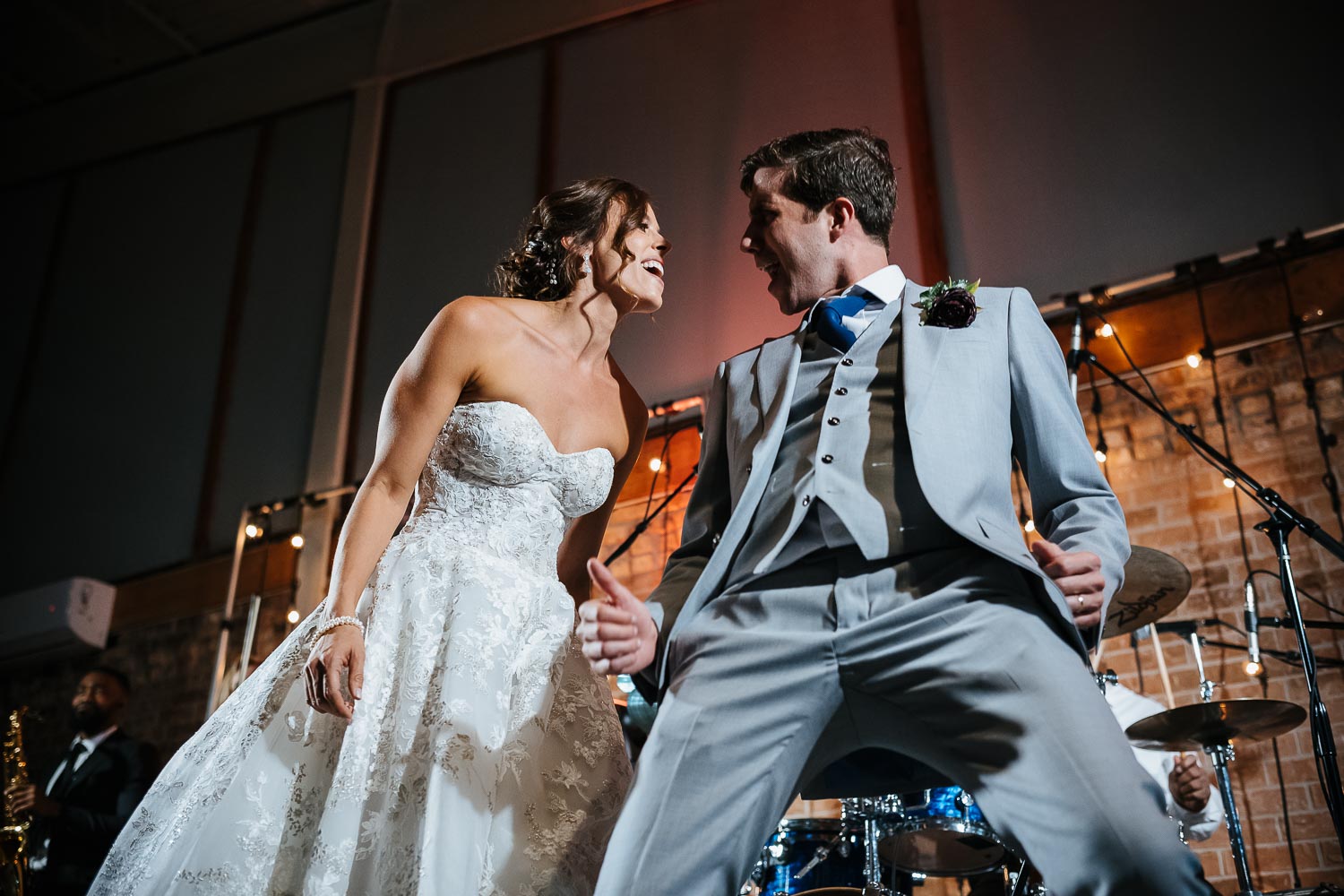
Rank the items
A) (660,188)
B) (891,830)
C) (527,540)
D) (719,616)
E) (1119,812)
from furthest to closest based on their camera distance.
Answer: (660,188) → (891,830) → (527,540) → (719,616) → (1119,812)

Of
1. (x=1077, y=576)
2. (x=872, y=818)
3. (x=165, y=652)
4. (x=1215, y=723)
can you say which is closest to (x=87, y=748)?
(x=165, y=652)

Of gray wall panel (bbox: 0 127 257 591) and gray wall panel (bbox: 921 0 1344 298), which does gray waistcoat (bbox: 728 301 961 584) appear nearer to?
gray wall panel (bbox: 921 0 1344 298)

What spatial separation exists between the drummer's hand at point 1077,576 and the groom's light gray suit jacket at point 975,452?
2cm

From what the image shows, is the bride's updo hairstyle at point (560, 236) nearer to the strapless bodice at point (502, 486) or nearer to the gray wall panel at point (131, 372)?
the strapless bodice at point (502, 486)

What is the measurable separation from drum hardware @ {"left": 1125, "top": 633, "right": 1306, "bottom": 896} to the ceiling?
23.5 ft

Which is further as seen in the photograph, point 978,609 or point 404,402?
point 404,402

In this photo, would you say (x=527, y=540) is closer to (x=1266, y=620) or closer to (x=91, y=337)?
(x=1266, y=620)

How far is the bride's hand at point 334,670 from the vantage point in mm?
1918

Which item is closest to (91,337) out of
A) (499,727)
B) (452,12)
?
(452,12)

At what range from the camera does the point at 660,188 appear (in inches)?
248

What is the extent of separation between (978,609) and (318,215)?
6967 mm

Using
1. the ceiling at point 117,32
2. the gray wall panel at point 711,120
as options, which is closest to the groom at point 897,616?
the gray wall panel at point 711,120

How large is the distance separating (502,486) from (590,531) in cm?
31

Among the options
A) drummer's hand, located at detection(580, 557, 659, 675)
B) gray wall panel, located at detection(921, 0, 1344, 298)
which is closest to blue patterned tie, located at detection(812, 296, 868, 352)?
drummer's hand, located at detection(580, 557, 659, 675)
